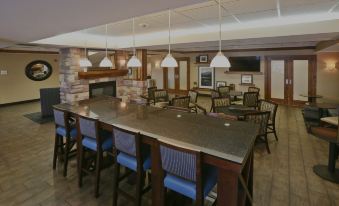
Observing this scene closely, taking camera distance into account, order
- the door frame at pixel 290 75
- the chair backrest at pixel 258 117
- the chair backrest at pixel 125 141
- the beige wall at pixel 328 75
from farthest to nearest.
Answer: the door frame at pixel 290 75 → the beige wall at pixel 328 75 → the chair backrest at pixel 258 117 → the chair backrest at pixel 125 141

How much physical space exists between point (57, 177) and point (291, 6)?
414 cm

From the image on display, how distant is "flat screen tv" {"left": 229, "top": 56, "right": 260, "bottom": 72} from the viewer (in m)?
8.97

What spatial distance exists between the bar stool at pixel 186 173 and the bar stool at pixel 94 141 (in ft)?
3.50

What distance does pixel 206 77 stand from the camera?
1058 cm

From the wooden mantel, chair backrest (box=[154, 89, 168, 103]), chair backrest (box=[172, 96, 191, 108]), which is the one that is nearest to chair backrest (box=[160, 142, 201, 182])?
chair backrest (box=[172, 96, 191, 108])

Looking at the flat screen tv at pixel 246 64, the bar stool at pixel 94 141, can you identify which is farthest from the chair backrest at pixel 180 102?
the flat screen tv at pixel 246 64

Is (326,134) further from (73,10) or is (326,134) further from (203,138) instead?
(73,10)

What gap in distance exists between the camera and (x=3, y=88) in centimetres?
865

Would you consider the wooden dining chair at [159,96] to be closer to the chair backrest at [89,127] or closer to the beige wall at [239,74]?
the chair backrest at [89,127]

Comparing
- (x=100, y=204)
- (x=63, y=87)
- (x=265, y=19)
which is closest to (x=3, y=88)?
(x=63, y=87)

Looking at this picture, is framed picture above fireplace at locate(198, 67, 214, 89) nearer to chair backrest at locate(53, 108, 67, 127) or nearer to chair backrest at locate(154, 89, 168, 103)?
chair backrest at locate(154, 89, 168, 103)

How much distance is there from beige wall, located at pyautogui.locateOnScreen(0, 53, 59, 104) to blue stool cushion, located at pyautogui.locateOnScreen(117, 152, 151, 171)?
28.8 feet

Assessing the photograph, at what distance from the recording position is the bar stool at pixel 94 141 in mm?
2676

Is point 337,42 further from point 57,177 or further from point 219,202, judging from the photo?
point 57,177
